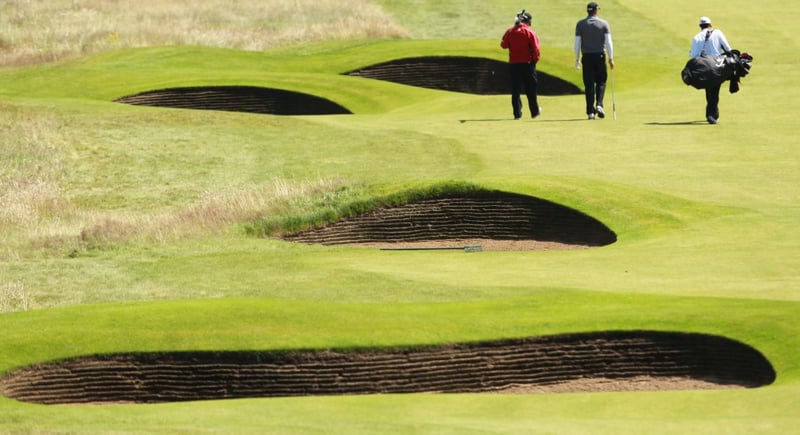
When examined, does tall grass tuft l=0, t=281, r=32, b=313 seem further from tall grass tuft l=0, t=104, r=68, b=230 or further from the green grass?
tall grass tuft l=0, t=104, r=68, b=230

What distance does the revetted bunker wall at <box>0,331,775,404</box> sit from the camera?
18.5 meters

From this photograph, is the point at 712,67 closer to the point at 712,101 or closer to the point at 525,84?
the point at 712,101

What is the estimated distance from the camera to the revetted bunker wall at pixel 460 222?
28609mm

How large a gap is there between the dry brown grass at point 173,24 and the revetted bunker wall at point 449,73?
5659 millimetres

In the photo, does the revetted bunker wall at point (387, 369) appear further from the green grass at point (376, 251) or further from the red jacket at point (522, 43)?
the red jacket at point (522, 43)

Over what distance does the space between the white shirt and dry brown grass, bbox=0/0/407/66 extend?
2119 centimetres

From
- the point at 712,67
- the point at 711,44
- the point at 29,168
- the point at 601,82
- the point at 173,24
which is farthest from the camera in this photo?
the point at 173,24

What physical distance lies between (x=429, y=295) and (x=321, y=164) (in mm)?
12390

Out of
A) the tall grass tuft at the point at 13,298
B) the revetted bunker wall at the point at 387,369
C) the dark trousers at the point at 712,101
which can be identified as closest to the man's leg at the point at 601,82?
the dark trousers at the point at 712,101

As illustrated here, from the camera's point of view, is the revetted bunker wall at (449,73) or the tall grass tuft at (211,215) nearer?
the tall grass tuft at (211,215)

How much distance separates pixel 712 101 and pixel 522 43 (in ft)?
14.9

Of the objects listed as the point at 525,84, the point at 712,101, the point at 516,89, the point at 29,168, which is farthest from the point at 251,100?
the point at 712,101

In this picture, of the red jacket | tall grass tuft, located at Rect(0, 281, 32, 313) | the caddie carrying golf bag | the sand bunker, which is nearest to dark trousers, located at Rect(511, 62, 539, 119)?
the red jacket

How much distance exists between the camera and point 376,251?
2677 centimetres
